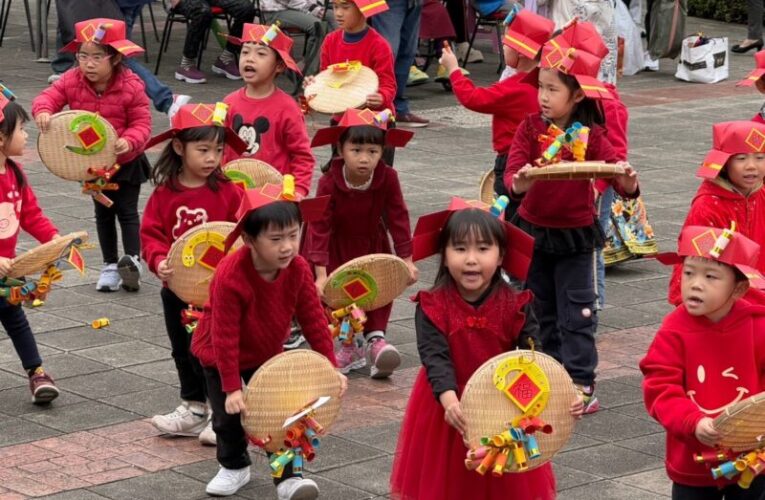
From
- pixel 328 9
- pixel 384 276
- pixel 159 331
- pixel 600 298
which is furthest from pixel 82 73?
pixel 328 9

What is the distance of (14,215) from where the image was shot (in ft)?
22.4

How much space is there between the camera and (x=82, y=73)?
335 inches

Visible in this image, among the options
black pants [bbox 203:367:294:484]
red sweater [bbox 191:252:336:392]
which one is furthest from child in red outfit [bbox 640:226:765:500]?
black pants [bbox 203:367:294:484]

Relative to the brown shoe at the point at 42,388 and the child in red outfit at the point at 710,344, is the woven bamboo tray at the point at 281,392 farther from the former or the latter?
the brown shoe at the point at 42,388

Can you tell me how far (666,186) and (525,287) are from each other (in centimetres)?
496

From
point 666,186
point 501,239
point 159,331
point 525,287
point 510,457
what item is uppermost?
Answer: point 501,239

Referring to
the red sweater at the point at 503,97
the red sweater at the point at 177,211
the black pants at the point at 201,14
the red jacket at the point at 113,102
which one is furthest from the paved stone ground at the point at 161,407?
the black pants at the point at 201,14

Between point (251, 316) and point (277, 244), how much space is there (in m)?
0.33

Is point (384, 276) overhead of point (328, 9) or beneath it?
overhead

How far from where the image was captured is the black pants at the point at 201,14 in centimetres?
1500

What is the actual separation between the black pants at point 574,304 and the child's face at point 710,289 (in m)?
2.07

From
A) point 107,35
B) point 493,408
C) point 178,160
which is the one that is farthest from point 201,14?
point 493,408

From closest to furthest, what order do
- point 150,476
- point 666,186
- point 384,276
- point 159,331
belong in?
point 150,476 < point 384,276 < point 159,331 < point 666,186

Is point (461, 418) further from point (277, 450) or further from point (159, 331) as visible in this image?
point (159, 331)
